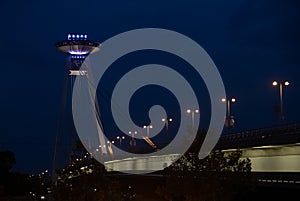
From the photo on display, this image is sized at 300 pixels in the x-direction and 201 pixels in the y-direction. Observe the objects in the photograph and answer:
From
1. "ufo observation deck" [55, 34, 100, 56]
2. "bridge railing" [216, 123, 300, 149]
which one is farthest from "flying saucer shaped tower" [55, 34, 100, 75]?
"bridge railing" [216, 123, 300, 149]

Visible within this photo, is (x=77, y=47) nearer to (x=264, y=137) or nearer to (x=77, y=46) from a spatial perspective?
(x=77, y=46)

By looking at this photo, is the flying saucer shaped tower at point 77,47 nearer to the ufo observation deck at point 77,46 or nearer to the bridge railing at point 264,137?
the ufo observation deck at point 77,46

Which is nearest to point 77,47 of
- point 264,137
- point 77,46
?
point 77,46

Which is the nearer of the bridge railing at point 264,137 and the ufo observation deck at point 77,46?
the bridge railing at point 264,137

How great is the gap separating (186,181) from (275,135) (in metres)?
6.30

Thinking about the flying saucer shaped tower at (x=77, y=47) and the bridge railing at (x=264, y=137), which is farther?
the flying saucer shaped tower at (x=77, y=47)

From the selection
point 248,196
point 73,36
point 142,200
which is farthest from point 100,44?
point 248,196

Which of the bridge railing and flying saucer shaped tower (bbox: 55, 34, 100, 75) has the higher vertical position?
flying saucer shaped tower (bbox: 55, 34, 100, 75)

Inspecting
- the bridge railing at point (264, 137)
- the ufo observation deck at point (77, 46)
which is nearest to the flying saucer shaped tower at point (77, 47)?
the ufo observation deck at point (77, 46)

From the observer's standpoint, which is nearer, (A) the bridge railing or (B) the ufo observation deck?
(A) the bridge railing

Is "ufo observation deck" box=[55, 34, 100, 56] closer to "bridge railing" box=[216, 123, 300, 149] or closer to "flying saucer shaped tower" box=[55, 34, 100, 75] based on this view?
"flying saucer shaped tower" box=[55, 34, 100, 75]

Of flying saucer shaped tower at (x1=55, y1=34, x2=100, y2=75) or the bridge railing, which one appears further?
flying saucer shaped tower at (x1=55, y1=34, x2=100, y2=75)

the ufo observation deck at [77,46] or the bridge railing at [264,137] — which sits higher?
the ufo observation deck at [77,46]

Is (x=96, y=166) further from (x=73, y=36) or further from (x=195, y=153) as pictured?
(x=73, y=36)
